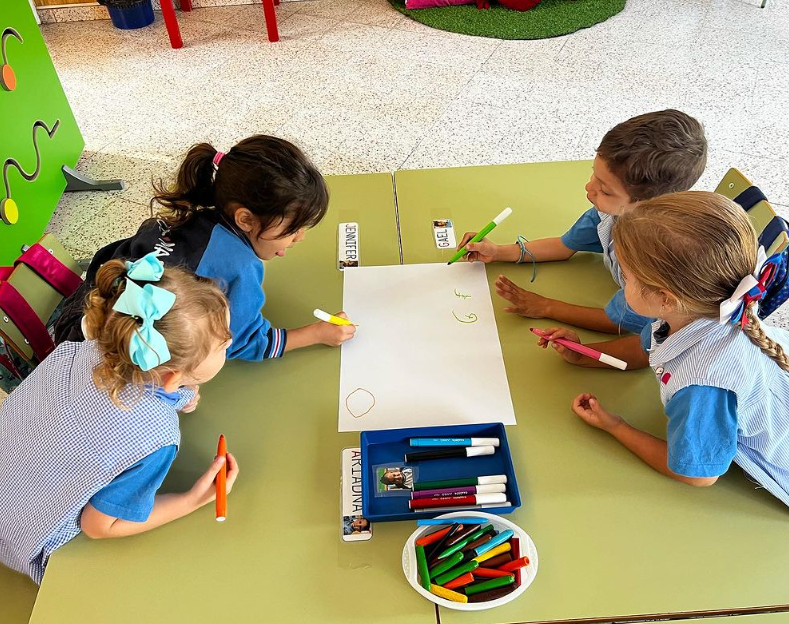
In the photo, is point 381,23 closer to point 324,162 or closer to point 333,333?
point 324,162

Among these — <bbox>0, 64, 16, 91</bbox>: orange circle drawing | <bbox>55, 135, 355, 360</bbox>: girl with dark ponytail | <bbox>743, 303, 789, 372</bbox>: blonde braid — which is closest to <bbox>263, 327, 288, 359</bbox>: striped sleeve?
<bbox>55, 135, 355, 360</bbox>: girl with dark ponytail

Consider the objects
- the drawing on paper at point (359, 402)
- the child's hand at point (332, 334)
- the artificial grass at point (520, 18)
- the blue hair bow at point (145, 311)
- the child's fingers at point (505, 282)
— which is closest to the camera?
the blue hair bow at point (145, 311)

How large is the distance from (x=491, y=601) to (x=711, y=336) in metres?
0.52

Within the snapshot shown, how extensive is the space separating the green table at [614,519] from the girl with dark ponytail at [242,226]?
42 centimetres

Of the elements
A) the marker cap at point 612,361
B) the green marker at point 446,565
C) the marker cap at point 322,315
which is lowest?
the green marker at point 446,565

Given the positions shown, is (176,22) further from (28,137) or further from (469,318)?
(469,318)

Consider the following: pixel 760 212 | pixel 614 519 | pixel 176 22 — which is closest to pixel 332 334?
pixel 614 519

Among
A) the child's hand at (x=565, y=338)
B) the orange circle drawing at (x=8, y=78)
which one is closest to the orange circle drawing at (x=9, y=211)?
the orange circle drawing at (x=8, y=78)

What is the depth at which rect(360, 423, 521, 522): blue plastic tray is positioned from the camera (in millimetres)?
1024

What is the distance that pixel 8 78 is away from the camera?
2.11m

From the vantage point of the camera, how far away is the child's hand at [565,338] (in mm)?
1239

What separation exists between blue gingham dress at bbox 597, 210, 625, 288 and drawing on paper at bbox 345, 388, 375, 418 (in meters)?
0.61

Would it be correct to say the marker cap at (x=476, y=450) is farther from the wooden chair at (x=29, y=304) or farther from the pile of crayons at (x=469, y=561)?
the wooden chair at (x=29, y=304)

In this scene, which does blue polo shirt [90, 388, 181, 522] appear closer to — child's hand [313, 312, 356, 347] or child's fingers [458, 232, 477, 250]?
child's hand [313, 312, 356, 347]
